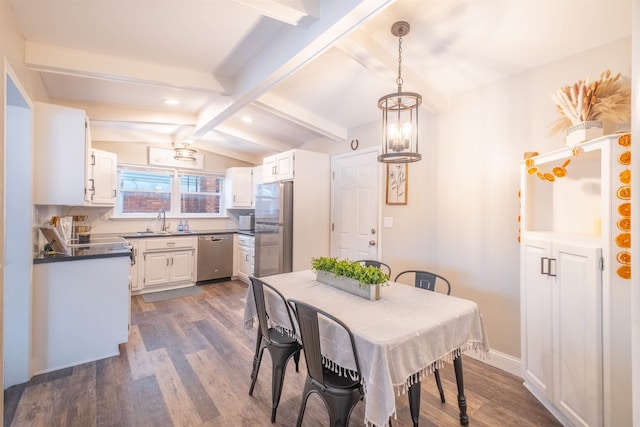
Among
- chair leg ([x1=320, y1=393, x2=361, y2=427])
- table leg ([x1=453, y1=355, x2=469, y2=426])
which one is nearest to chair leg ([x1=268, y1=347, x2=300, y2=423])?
chair leg ([x1=320, y1=393, x2=361, y2=427])

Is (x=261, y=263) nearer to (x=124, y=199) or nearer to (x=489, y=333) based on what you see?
(x=124, y=199)

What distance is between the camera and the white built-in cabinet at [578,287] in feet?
4.68

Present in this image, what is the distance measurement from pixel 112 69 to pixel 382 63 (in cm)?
213

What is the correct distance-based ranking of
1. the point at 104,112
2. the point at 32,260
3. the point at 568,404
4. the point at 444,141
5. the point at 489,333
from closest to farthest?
the point at 568,404, the point at 32,260, the point at 489,333, the point at 444,141, the point at 104,112

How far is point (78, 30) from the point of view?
→ 6.43 ft

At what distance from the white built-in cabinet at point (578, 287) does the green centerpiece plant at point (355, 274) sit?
1.04 m

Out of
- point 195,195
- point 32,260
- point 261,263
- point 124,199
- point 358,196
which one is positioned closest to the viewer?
point 32,260

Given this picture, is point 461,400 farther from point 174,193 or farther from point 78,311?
point 174,193

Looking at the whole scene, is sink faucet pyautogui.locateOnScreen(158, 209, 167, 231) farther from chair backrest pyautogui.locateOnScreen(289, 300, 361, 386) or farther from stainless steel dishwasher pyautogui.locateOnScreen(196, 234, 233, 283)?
chair backrest pyautogui.locateOnScreen(289, 300, 361, 386)

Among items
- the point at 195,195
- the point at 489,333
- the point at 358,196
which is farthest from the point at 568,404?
the point at 195,195

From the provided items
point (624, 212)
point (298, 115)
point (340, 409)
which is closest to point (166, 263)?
point (298, 115)

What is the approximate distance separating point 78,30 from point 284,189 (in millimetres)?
2435

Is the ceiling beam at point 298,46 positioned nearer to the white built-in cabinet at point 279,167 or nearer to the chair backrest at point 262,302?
the white built-in cabinet at point 279,167

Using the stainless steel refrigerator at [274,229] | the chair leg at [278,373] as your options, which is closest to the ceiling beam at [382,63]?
the stainless steel refrigerator at [274,229]
